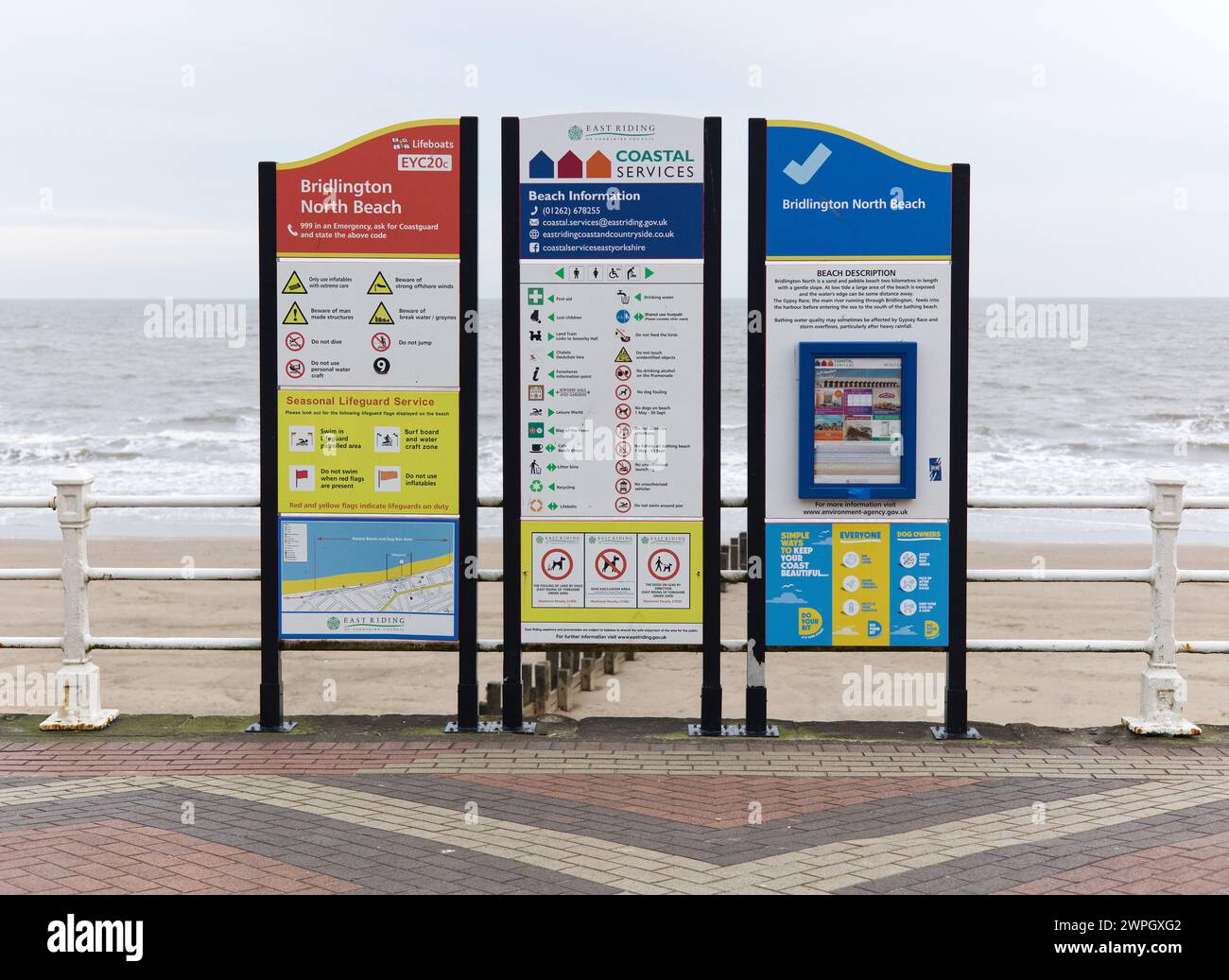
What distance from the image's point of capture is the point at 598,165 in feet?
25.1

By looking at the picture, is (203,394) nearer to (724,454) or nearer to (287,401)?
(724,454)

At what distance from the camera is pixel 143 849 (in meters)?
5.72

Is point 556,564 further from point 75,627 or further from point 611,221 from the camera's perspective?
point 75,627

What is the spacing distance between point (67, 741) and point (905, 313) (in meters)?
5.25

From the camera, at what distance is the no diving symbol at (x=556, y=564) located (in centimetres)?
784

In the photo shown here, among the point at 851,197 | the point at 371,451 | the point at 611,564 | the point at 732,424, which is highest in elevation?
the point at 851,197

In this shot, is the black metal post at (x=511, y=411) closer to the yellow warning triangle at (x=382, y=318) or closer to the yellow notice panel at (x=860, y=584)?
the yellow warning triangle at (x=382, y=318)

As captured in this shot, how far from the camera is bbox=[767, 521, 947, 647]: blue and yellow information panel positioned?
7770mm

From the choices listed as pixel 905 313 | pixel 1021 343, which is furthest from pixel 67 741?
pixel 1021 343

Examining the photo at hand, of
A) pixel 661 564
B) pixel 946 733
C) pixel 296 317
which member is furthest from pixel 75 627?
pixel 946 733

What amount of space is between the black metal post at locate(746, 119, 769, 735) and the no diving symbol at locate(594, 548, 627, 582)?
2.35 feet

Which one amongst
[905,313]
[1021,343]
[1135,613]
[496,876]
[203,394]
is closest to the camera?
[496,876]

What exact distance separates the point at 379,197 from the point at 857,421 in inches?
115

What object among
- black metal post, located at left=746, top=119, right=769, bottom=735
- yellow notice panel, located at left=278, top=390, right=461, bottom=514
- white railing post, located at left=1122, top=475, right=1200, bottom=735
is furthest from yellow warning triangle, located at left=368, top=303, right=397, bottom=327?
white railing post, located at left=1122, top=475, right=1200, bottom=735
